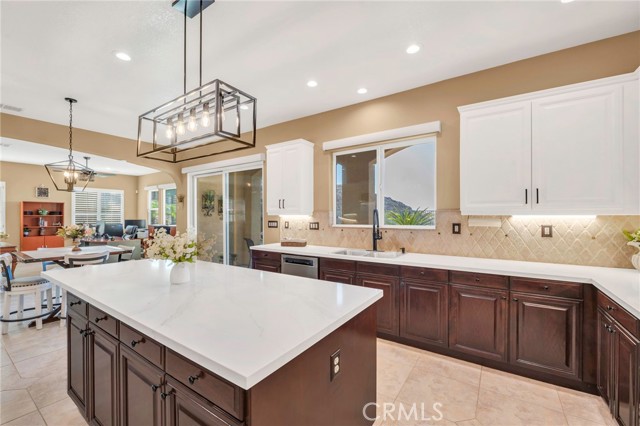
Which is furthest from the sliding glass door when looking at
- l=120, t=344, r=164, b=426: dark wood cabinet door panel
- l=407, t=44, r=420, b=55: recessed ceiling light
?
l=120, t=344, r=164, b=426: dark wood cabinet door panel

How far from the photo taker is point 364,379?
1.64m

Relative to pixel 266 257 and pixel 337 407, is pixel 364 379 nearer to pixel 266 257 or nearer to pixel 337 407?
pixel 337 407

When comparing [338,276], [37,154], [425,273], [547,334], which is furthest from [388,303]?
[37,154]

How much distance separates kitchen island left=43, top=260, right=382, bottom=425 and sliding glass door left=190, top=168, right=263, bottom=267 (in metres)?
3.20

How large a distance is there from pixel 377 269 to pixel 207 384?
2243 mm

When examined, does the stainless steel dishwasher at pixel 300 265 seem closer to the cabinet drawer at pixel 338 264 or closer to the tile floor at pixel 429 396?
the cabinet drawer at pixel 338 264

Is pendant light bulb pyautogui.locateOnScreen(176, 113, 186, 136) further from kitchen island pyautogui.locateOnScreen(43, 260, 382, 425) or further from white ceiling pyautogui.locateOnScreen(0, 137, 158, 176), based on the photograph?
white ceiling pyautogui.locateOnScreen(0, 137, 158, 176)

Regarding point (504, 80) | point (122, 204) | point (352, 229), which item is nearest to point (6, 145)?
point (122, 204)

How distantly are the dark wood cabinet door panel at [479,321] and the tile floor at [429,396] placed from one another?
0.20 metres

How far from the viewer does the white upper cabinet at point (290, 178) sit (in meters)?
4.06

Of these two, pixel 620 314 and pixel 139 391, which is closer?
pixel 139 391

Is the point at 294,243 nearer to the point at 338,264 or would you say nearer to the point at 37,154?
the point at 338,264

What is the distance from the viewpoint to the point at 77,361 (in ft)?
6.28

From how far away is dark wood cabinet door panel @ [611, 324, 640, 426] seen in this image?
1536 mm
